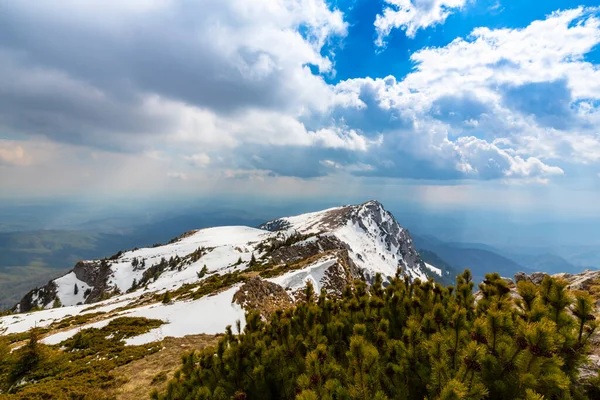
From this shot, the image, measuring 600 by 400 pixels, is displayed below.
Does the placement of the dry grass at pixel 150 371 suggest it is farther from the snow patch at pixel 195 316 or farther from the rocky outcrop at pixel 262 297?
the rocky outcrop at pixel 262 297

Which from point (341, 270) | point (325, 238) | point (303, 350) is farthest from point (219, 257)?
point (303, 350)

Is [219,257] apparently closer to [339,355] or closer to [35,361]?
[35,361]

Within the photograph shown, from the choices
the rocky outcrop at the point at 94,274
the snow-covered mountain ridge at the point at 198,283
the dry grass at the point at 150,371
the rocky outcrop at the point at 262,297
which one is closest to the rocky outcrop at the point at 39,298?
the snow-covered mountain ridge at the point at 198,283

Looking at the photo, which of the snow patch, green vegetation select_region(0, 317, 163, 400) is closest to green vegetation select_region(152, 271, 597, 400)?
green vegetation select_region(0, 317, 163, 400)

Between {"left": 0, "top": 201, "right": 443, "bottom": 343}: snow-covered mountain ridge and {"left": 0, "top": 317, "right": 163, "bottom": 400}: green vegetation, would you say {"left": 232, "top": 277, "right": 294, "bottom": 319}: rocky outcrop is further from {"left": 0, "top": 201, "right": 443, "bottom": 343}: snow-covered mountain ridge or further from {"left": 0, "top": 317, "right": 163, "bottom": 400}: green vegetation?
{"left": 0, "top": 317, "right": 163, "bottom": 400}: green vegetation

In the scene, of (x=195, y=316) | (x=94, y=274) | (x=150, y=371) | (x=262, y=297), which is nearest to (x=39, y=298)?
(x=94, y=274)

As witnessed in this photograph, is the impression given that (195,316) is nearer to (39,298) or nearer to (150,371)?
(150,371)
